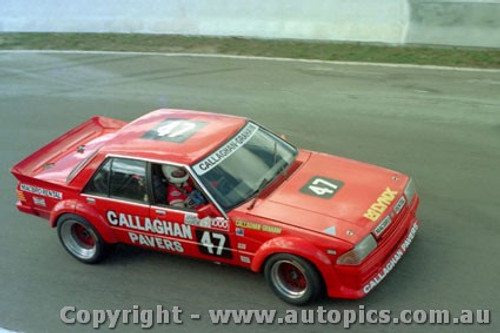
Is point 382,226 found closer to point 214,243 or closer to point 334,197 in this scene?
point 334,197

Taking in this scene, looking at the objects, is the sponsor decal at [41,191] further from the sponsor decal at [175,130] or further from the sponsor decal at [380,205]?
the sponsor decal at [380,205]

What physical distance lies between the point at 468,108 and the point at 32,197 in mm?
6806

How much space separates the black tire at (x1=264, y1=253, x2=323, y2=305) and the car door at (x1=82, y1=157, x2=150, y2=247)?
1366 millimetres

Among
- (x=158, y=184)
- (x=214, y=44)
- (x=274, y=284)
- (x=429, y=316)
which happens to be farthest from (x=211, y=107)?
(x=429, y=316)

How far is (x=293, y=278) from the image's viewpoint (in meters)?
5.39

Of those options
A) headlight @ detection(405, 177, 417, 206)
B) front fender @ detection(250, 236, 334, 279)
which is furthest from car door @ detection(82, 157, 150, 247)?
headlight @ detection(405, 177, 417, 206)

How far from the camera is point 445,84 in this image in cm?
1062

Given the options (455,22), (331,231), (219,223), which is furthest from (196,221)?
(455,22)

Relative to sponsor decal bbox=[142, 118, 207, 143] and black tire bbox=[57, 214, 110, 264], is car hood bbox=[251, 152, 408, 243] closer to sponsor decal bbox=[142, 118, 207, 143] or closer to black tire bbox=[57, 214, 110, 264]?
sponsor decal bbox=[142, 118, 207, 143]

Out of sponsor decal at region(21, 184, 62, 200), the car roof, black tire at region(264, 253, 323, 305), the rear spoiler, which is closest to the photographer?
black tire at region(264, 253, 323, 305)

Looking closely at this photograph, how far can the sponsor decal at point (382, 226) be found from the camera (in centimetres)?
517

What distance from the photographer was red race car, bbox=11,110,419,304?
16.7 ft

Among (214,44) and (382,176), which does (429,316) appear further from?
(214,44)

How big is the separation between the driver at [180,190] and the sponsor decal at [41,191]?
1345 millimetres
